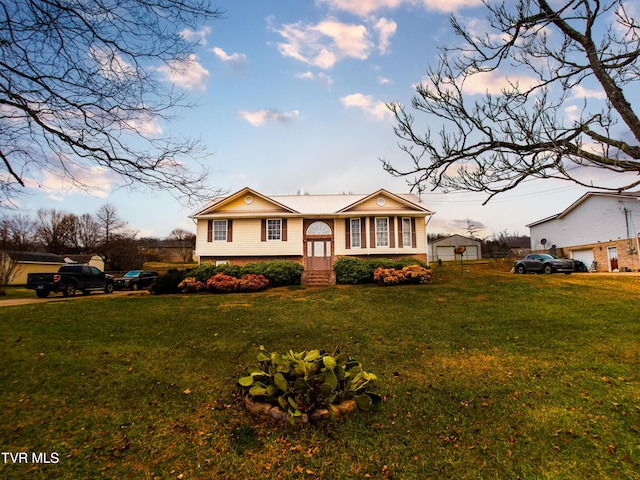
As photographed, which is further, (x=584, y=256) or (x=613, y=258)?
(x=584, y=256)

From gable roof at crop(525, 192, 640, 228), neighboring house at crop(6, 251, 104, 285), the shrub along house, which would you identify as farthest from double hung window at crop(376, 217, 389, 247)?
neighboring house at crop(6, 251, 104, 285)

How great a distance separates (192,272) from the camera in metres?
19.9

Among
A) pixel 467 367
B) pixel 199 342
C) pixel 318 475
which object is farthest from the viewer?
pixel 199 342

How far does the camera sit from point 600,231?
92.5ft

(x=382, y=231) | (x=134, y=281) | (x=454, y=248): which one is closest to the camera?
(x=382, y=231)

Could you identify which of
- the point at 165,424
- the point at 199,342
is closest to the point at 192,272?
the point at 199,342

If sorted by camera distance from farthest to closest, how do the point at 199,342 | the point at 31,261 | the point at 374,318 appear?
1. the point at 31,261
2. the point at 374,318
3. the point at 199,342

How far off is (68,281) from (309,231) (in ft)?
48.7

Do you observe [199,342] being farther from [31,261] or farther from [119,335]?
[31,261]

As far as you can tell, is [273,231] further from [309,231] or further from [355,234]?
[355,234]

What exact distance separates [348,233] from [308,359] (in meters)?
18.8

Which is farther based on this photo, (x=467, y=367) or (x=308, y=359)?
(x=467, y=367)

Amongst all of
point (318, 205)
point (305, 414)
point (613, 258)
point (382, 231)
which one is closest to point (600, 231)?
point (613, 258)

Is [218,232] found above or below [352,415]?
above
